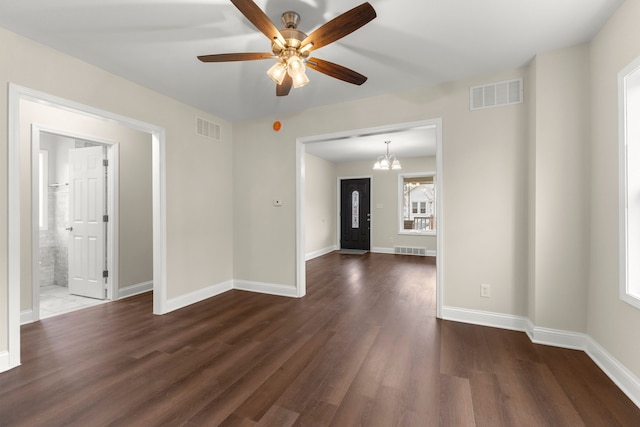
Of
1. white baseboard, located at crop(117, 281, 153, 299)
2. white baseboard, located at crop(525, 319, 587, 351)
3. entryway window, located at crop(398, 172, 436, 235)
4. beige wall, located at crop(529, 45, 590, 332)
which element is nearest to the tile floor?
white baseboard, located at crop(117, 281, 153, 299)

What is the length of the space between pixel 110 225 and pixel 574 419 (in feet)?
17.0

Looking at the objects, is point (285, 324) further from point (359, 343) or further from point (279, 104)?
point (279, 104)

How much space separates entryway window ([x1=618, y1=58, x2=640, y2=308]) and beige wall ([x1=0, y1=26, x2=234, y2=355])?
429cm

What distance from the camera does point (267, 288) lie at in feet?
13.8

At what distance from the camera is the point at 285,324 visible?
3.04 m

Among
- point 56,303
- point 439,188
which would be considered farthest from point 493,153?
point 56,303

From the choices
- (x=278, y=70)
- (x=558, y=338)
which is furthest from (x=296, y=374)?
(x=558, y=338)

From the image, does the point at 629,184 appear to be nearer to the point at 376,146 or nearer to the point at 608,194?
the point at 608,194

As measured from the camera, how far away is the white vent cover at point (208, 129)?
3912 mm

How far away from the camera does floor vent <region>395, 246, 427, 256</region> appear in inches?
295

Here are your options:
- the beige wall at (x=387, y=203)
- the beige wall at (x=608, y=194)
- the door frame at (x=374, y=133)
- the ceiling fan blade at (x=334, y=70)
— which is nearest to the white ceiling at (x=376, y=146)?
the beige wall at (x=387, y=203)

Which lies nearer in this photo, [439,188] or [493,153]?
[493,153]

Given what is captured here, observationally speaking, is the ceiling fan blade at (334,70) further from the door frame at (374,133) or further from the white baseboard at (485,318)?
the white baseboard at (485,318)

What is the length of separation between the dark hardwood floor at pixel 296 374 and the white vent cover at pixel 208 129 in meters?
2.43
